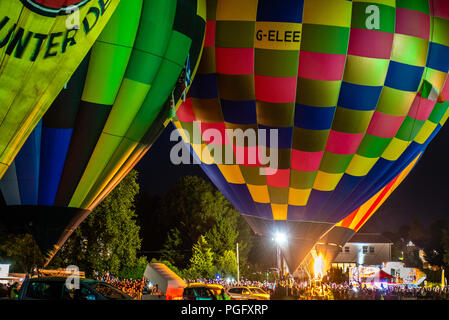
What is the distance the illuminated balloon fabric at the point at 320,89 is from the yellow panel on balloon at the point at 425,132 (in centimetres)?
5

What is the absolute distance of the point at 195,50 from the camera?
33.8ft

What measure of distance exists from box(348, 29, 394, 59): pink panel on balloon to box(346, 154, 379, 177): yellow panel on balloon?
8.10 ft

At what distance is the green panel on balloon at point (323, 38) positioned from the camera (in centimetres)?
1145

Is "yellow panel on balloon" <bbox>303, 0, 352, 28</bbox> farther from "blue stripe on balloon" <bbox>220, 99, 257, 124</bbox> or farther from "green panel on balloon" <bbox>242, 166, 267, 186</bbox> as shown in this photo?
"green panel on balloon" <bbox>242, 166, 267, 186</bbox>

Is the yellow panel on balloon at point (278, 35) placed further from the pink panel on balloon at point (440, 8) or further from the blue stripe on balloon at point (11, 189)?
the blue stripe on balloon at point (11, 189)

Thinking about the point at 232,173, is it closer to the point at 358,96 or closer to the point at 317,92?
the point at 317,92

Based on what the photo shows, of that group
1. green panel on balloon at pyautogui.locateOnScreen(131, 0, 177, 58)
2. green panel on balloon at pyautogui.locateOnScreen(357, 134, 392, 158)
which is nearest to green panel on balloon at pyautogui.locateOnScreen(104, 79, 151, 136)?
green panel on balloon at pyautogui.locateOnScreen(131, 0, 177, 58)

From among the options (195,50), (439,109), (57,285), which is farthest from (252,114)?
(57,285)

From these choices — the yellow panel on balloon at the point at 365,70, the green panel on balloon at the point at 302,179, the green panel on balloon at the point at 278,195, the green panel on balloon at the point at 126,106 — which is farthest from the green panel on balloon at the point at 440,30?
the green panel on balloon at the point at 126,106

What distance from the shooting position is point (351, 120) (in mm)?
12344

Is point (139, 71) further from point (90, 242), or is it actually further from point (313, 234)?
point (90, 242)

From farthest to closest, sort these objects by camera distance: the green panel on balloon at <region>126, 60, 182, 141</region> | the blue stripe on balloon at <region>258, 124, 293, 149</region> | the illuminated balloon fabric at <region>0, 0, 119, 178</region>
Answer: the blue stripe on balloon at <region>258, 124, 293, 149</region>, the green panel on balloon at <region>126, 60, 182, 141</region>, the illuminated balloon fabric at <region>0, 0, 119, 178</region>

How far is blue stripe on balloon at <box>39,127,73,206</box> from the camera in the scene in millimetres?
8750

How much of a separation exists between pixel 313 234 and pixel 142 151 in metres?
5.60
